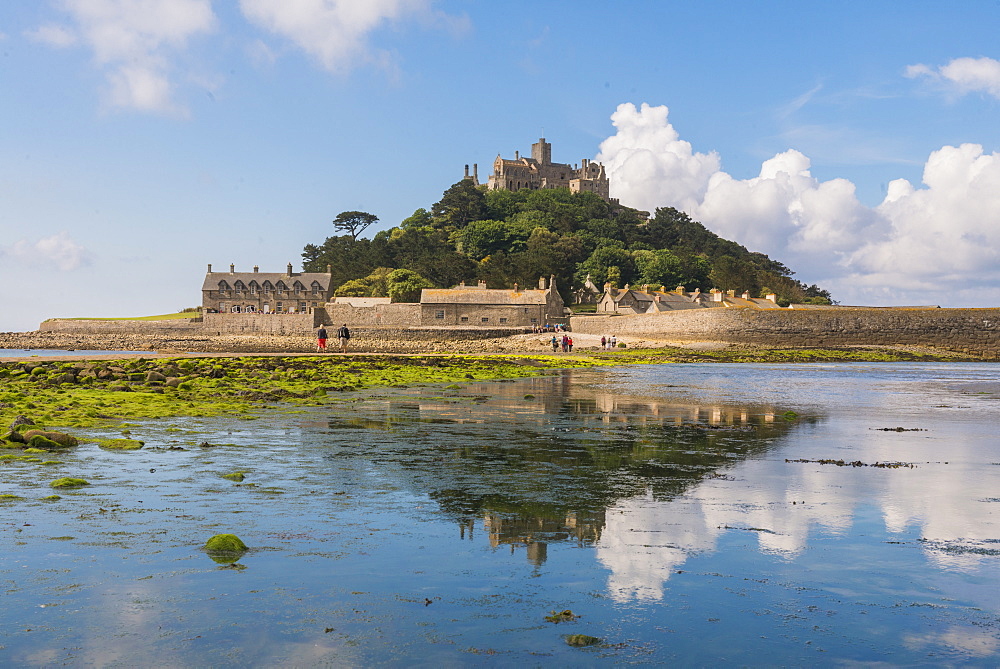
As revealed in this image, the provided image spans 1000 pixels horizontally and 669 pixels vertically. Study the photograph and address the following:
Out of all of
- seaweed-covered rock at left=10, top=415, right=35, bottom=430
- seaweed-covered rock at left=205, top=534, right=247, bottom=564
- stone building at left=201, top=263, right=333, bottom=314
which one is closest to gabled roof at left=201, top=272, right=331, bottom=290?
stone building at left=201, top=263, right=333, bottom=314

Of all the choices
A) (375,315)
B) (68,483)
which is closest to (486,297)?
(375,315)

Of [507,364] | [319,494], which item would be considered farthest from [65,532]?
[507,364]

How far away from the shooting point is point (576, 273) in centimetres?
12125

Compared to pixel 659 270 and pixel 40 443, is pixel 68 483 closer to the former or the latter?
pixel 40 443

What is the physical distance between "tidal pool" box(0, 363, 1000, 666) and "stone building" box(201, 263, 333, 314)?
311ft

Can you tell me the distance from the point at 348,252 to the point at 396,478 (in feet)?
412

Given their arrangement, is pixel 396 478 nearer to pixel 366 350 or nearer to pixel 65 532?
pixel 65 532

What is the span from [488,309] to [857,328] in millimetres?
36028

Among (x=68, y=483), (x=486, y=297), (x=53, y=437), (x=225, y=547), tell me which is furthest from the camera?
(x=486, y=297)

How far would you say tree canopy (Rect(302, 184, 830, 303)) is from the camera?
115500 mm

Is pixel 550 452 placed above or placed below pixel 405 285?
below

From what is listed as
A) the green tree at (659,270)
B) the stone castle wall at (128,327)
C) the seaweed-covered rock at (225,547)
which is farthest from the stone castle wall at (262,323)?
the seaweed-covered rock at (225,547)

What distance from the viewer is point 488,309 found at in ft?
272

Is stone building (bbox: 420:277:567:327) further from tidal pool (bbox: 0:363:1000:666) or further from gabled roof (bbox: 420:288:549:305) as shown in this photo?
tidal pool (bbox: 0:363:1000:666)
